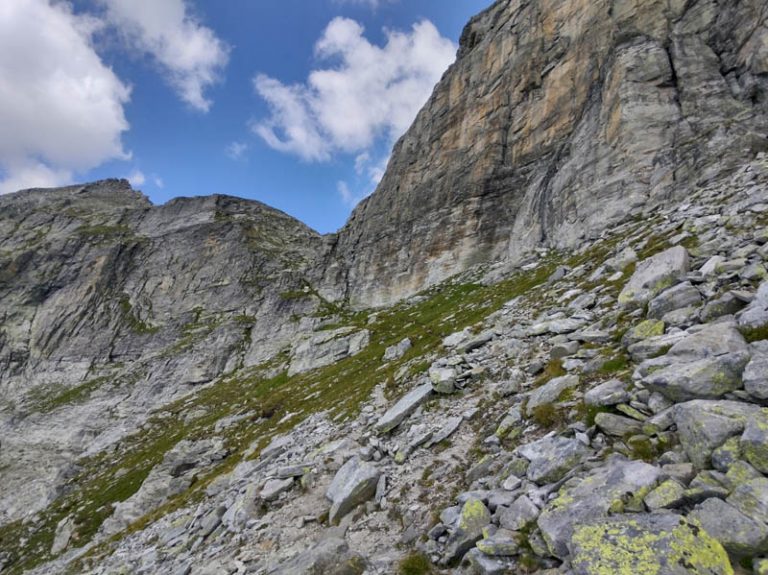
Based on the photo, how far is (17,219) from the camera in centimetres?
16250

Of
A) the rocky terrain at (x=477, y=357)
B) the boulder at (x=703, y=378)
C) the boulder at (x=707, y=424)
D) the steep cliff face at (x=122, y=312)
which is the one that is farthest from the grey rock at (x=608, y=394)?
the steep cliff face at (x=122, y=312)

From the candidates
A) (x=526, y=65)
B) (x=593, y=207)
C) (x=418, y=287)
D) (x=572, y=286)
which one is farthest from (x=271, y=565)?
(x=526, y=65)

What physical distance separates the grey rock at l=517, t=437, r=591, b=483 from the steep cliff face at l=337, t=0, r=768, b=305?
36.0 meters

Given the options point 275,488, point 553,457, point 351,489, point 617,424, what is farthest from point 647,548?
point 275,488

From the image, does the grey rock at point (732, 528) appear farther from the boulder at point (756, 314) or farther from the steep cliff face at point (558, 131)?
the steep cliff face at point (558, 131)

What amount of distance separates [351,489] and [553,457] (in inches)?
286

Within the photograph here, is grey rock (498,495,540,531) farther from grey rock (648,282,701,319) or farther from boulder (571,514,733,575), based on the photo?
grey rock (648,282,701,319)

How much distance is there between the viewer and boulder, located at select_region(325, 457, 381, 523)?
12.9 meters

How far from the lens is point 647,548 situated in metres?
5.67

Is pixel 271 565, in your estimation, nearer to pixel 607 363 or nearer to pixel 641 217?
pixel 607 363

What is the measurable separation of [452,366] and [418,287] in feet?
188

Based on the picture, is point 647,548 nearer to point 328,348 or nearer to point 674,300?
point 674,300

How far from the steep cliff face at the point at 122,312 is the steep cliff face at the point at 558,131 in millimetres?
33758

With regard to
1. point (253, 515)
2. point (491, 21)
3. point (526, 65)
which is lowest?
point (253, 515)
